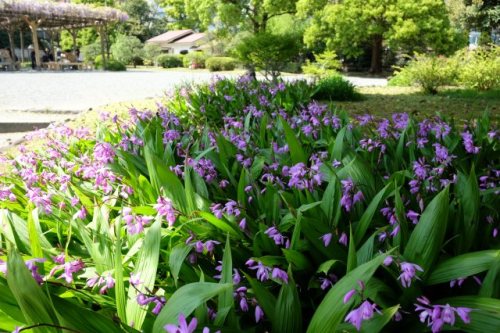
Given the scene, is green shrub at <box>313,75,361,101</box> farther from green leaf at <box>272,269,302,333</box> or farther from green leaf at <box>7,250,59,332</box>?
green leaf at <box>7,250,59,332</box>

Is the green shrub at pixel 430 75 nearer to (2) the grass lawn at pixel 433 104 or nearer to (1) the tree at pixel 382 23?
(2) the grass lawn at pixel 433 104

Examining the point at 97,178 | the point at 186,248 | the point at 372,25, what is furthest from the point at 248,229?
the point at 372,25

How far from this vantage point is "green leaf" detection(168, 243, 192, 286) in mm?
1312

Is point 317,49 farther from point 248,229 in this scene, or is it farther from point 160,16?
point 160,16

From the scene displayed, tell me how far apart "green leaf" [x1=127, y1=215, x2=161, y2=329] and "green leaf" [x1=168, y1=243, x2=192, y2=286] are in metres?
0.05

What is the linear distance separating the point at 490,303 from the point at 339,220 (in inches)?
24.9

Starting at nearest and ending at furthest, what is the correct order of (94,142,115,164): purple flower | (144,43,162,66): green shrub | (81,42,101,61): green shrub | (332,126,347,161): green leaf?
(332,126,347,161): green leaf
(94,142,115,164): purple flower
(81,42,101,61): green shrub
(144,43,162,66): green shrub

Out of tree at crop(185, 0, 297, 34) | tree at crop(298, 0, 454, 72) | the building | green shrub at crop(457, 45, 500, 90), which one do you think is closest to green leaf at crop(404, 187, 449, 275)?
green shrub at crop(457, 45, 500, 90)

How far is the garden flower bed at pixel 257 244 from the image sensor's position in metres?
1.10

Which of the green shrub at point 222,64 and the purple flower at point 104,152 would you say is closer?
the purple flower at point 104,152

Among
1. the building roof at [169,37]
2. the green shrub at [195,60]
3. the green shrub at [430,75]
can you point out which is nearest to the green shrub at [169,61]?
the green shrub at [195,60]

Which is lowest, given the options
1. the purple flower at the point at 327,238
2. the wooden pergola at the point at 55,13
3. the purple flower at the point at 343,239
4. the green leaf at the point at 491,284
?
the green leaf at the point at 491,284

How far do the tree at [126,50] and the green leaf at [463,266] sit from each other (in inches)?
1475

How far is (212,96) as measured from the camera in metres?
5.66
